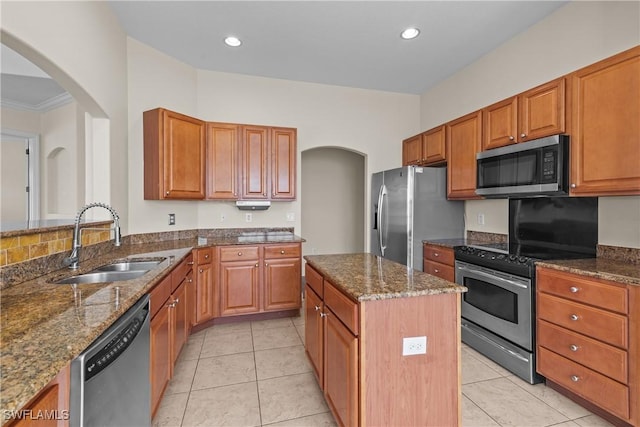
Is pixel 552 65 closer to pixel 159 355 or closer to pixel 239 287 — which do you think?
pixel 239 287

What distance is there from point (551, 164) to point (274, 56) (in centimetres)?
294

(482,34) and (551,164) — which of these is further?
(482,34)

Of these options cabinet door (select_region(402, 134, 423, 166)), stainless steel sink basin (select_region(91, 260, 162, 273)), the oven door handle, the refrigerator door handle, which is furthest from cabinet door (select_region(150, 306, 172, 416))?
cabinet door (select_region(402, 134, 423, 166))

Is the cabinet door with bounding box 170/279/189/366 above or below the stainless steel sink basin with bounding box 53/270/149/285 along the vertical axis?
below

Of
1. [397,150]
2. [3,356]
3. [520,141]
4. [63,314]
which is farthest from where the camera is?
[397,150]

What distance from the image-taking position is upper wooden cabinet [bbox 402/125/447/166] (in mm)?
3499

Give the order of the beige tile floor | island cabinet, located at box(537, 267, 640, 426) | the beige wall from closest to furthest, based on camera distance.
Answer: island cabinet, located at box(537, 267, 640, 426) < the beige tile floor < the beige wall

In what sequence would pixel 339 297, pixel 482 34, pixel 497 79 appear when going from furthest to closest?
1. pixel 497 79
2. pixel 482 34
3. pixel 339 297

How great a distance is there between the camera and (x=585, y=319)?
6.03 ft

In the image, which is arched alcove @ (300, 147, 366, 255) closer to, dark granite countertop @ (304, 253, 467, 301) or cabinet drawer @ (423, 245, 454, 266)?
cabinet drawer @ (423, 245, 454, 266)

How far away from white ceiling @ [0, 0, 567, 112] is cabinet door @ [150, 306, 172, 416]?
101 inches

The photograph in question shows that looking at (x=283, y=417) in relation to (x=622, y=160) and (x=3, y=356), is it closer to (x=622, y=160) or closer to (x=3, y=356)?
(x=3, y=356)

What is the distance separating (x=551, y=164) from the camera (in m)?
2.24

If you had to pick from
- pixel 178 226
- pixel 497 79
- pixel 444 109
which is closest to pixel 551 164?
pixel 497 79
